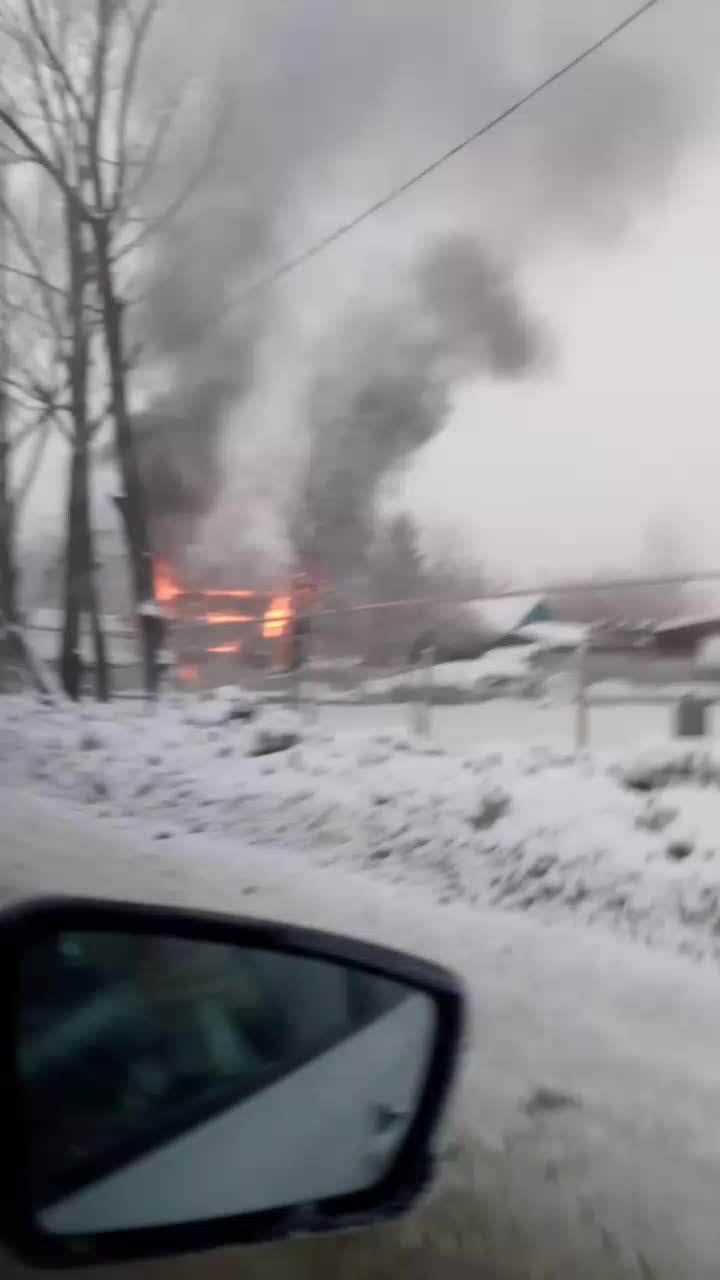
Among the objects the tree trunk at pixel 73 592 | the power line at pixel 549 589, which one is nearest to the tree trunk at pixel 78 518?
the tree trunk at pixel 73 592

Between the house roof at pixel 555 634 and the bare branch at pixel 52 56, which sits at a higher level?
the bare branch at pixel 52 56

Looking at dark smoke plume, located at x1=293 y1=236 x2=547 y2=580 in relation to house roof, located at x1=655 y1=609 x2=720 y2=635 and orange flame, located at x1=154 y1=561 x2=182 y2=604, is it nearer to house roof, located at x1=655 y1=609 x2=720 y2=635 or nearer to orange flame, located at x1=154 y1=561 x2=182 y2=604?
orange flame, located at x1=154 y1=561 x2=182 y2=604

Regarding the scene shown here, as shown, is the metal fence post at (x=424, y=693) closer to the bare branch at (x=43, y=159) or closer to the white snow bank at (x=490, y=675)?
the white snow bank at (x=490, y=675)

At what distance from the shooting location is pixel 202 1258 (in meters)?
1.13

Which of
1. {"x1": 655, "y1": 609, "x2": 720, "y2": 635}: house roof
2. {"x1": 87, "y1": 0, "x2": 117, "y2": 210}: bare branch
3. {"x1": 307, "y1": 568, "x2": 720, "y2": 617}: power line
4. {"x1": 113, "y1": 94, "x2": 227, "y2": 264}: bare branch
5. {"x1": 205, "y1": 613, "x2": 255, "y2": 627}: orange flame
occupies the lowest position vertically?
{"x1": 655, "y1": 609, "x2": 720, "y2": 635}: house roof

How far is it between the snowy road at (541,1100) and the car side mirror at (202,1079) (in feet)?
0.32

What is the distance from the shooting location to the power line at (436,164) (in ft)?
5.11

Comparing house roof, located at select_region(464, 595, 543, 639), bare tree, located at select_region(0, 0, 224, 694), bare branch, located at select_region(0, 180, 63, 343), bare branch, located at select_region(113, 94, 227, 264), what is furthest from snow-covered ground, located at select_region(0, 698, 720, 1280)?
bare branch, located at select_region(113, 94, 227, 264)

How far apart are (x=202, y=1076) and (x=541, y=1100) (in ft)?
1.43

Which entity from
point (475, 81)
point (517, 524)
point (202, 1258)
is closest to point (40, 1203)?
point (202, 1258)

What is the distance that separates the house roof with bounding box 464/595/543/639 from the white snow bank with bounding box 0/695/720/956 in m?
0.17

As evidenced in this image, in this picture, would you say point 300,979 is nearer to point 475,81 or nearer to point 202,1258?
point 202,1258

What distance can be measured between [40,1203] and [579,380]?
122 cm

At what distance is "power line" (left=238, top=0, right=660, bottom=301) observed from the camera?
1557 mm
